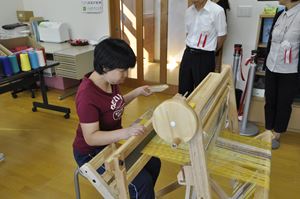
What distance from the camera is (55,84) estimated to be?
4266 millimetres

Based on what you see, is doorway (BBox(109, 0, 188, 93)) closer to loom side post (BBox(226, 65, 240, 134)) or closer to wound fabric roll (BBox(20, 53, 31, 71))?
wound fabric roll (BBox(20, 53, 31, 71))

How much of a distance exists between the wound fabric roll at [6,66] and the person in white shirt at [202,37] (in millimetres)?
1767

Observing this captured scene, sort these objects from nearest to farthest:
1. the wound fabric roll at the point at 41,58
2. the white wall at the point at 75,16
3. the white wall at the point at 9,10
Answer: the wound fabric roll at the point at 41,58, the white wall at the point at 75,16, the white wall at the point at 9,10

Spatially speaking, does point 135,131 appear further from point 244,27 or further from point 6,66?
point 244,27

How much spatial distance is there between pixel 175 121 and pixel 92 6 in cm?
373

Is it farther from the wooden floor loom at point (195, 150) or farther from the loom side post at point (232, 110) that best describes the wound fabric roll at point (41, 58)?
the loom side post at point (232, 110)

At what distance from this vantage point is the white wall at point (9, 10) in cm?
435

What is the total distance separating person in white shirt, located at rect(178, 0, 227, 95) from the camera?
2.72 metres

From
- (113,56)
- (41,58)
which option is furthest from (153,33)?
(113,56)

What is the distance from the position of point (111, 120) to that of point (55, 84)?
3.17 m

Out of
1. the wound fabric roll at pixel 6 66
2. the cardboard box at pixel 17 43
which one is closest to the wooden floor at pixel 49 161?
the wound fabric roll at pixel 6 66

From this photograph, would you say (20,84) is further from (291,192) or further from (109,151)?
(291,192)

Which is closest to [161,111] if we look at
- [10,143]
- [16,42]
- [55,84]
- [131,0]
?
[10,143]

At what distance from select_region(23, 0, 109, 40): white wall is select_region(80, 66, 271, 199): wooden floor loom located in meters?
3.16
